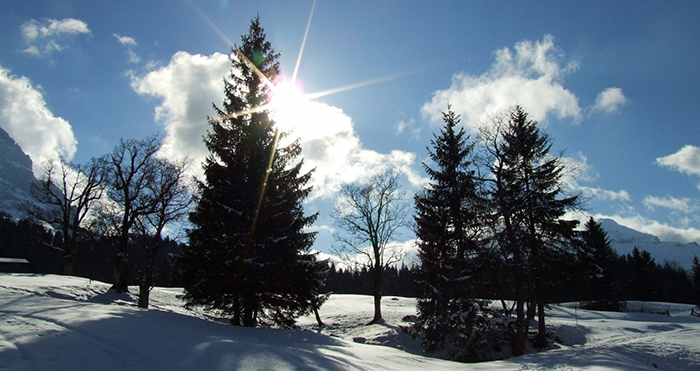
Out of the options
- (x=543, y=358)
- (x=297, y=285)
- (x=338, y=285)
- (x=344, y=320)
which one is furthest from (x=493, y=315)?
(x=338, y=285)

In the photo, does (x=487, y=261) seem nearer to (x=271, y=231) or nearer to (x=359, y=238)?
(x=271, y=231)

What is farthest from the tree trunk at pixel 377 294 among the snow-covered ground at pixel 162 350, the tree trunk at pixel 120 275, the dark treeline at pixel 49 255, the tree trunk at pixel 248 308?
the dark treeline at pixel 49 255

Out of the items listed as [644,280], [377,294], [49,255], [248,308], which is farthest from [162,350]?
[49,255]

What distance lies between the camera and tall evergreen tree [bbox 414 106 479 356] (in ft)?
58.2

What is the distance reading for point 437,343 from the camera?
17891mm

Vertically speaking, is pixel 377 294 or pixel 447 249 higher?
pixel 447 249

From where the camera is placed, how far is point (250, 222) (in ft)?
52.3

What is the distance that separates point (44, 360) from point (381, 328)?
21.1m

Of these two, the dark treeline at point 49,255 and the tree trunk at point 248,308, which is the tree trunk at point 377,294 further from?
the dark treeline at point 49,255

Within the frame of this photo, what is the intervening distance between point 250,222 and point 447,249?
1047 centimetres

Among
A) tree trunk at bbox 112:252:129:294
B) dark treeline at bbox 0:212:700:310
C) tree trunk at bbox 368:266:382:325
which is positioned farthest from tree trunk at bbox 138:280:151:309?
dark treeline at bbox 0:212:700:310

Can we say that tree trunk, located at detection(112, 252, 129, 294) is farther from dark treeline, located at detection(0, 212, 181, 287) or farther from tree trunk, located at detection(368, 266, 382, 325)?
dark treeline, located at detection(0, 212, 181, 287)

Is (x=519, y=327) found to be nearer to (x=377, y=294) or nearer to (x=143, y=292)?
(x=377, y=294)

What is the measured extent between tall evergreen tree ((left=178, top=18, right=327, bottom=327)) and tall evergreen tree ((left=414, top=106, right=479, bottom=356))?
5860 mm
